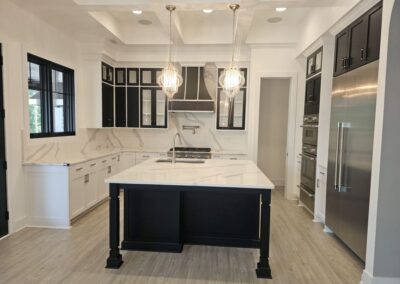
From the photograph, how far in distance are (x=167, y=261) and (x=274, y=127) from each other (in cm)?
436

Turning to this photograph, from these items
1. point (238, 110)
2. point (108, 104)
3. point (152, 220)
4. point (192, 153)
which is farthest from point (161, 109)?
point (152, 220)

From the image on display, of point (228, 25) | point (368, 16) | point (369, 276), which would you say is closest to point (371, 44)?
point (368, 16)

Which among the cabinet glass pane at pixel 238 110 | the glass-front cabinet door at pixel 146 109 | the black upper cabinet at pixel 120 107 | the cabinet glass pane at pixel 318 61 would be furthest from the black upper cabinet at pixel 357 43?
the black upper cabinet at pixel 120 107

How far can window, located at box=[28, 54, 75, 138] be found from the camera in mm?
3986

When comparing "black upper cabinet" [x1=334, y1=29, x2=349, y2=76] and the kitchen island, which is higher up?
"black upper cabinet" [x1=334, y1=29, x2=349, y2=76]

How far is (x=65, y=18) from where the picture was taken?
13.0 ft

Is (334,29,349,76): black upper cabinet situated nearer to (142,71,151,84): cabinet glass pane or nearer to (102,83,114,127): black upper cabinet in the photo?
(142,71,151,84): cabinet glass pane

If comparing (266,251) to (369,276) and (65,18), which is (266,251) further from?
(65,18)

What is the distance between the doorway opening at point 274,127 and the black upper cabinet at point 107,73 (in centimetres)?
330

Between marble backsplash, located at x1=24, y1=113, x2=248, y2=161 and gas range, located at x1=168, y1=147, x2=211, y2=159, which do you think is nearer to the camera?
gas range, located at x1=168, y1=147, x2=211, y2=159

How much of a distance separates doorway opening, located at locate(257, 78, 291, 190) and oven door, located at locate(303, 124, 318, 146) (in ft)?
5.34

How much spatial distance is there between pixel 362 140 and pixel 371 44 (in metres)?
0.96

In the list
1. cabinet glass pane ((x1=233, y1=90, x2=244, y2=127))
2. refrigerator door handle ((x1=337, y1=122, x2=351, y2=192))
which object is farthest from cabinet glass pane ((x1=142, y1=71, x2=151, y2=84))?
refrigerator door handle ((x1=337, y1=122, x2=351, y2=192))

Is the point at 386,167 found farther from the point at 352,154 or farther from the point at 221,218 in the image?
the point at 221,218
